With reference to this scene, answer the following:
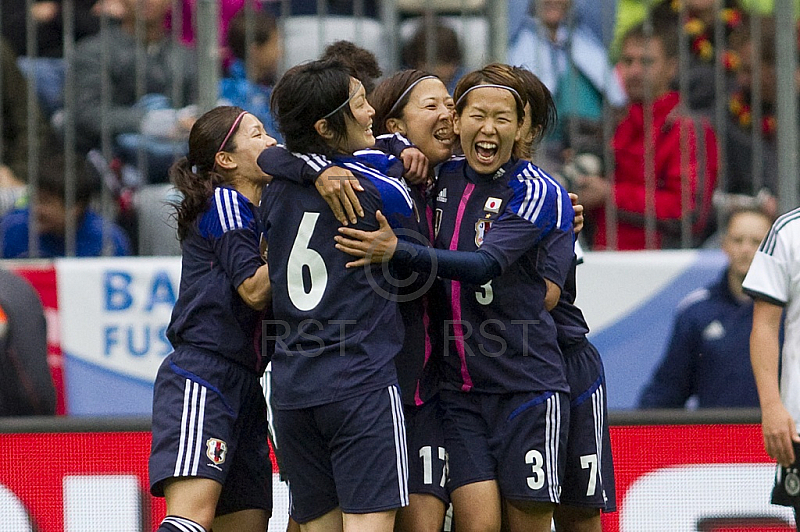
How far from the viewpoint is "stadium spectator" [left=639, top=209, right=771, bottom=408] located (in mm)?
6348

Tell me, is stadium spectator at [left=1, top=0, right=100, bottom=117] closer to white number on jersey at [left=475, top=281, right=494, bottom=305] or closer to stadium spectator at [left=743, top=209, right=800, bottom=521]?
white number on jersey at [left=475, top=281, right=494, bottom=305]

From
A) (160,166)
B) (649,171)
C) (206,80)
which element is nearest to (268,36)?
(206,80)

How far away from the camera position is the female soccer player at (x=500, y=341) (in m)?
4.21

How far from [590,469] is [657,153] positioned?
2589 millimetres

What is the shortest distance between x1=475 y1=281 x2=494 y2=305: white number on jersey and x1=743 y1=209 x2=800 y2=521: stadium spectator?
1014 millimetres

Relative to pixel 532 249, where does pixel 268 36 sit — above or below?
above

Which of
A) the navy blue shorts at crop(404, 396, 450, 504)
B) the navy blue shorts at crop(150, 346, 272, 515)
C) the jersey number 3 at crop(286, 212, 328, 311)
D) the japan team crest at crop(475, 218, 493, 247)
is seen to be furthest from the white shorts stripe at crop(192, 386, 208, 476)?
the japan team crest at crop(475, 218, 493, 247)

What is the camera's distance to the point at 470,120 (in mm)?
4242

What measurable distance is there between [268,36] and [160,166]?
883 millimetres

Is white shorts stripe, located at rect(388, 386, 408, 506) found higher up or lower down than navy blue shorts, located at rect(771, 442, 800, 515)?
higher up

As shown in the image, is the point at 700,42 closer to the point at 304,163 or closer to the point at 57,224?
Answer: the point at 304,163

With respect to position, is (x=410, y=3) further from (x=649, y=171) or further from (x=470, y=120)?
(x=470, y=120)

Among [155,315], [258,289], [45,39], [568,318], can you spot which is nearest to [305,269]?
[258,289]

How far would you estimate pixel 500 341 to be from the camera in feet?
13.9
